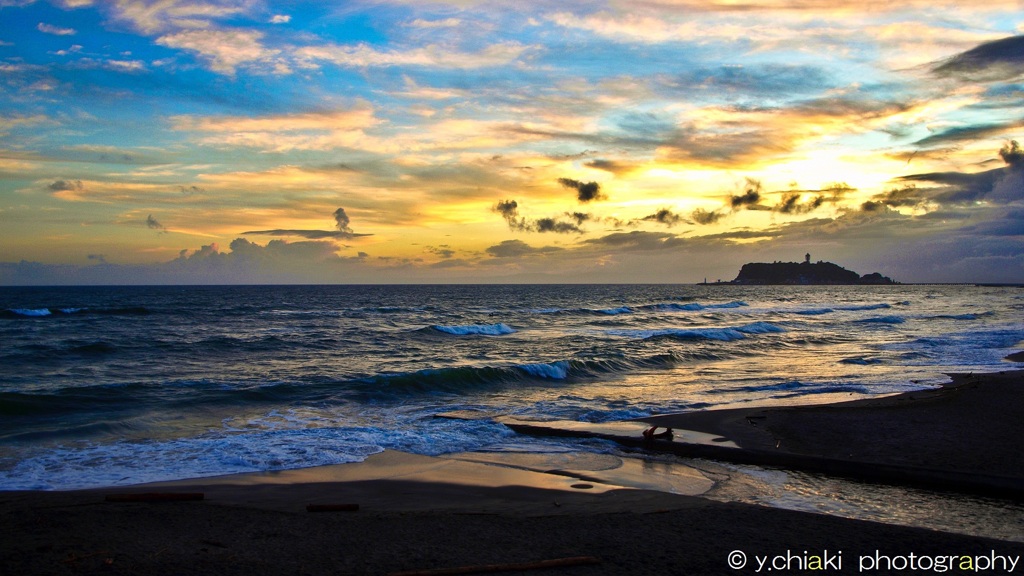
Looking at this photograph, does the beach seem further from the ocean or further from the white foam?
the white foam

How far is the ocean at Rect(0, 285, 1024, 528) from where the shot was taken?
13625 millimetres

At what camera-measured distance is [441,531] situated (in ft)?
27.0

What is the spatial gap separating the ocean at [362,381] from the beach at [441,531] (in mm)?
1985

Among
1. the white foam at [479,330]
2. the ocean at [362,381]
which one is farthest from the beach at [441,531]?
the white foam at [479,330]

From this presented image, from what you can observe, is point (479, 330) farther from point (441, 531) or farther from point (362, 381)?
point (441, 531)

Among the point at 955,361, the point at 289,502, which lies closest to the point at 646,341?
the point at 955,361

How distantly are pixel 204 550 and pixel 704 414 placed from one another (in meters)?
12.7

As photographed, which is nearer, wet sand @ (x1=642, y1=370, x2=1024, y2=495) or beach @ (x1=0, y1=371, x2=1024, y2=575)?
beach @ (x1=0, y1=371, x2=1024, y2=575)

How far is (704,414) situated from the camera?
16.9m

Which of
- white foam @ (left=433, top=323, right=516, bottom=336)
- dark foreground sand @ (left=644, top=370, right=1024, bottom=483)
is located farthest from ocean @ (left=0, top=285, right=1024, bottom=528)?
dark foreground sand @ (left=644, top=370, right=1024, bottom=483)

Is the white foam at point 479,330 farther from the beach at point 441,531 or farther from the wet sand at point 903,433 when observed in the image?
the beach at point 441,531

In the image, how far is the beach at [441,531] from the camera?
7.09 m

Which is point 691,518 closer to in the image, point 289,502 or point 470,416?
point 289,502

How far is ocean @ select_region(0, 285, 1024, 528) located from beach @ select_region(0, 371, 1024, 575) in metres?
1.99
